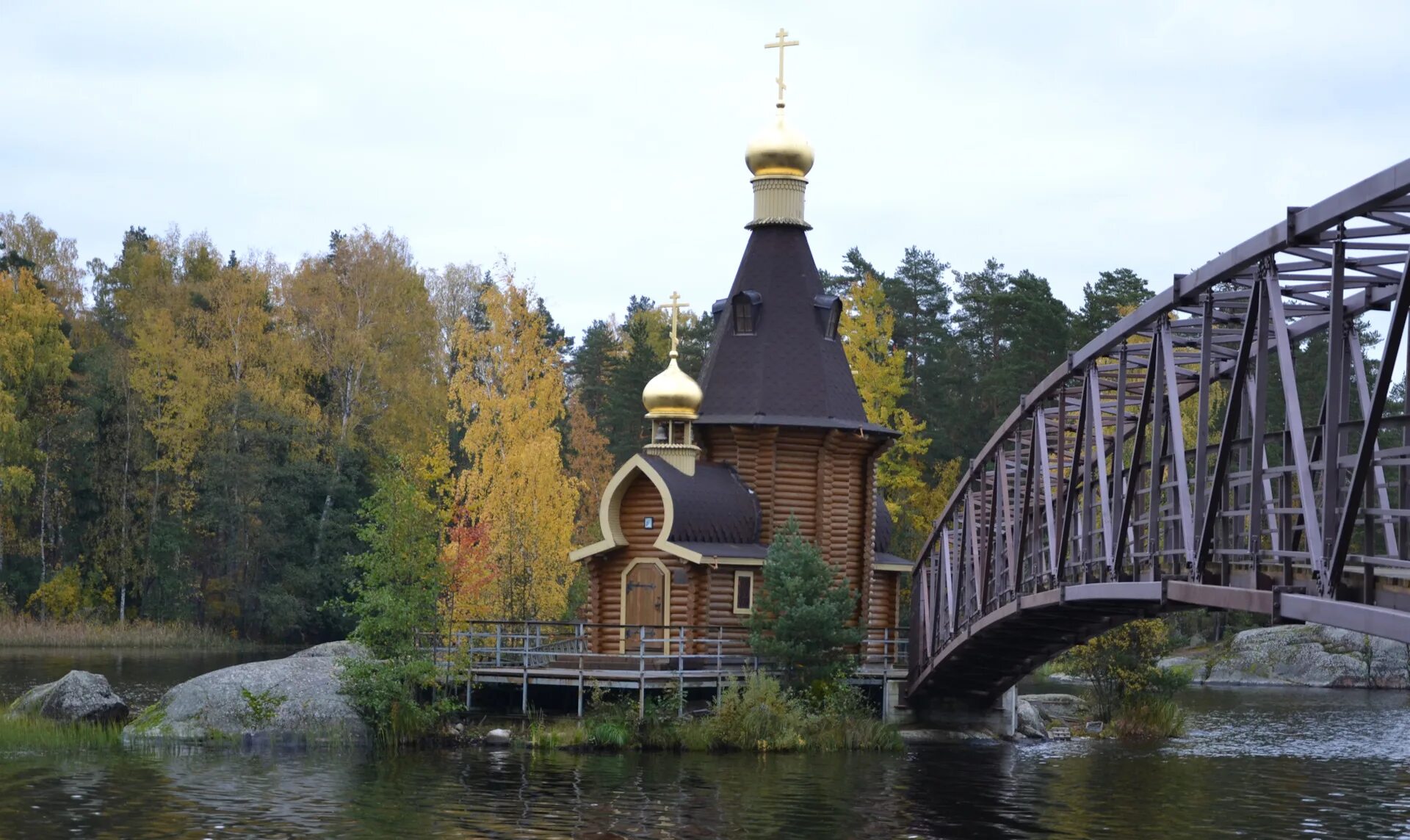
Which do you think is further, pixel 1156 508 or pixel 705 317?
pixel 705 317

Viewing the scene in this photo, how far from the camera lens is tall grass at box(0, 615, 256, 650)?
62.2 meters

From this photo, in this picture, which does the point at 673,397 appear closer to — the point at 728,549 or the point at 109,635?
the point at 728,549

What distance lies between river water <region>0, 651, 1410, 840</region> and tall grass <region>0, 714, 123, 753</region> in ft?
3.29

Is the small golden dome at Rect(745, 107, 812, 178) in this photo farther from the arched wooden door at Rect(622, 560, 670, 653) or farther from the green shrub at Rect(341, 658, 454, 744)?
the green shrub at Rect(341, 658, 454, 744)

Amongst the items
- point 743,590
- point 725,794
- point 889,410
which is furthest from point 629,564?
point 889,410

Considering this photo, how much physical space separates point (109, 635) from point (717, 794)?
42.4m

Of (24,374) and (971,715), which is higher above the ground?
(24,374)

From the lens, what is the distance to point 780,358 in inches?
1647

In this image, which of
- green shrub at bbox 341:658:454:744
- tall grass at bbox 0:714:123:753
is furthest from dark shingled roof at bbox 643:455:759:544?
tall grass at bbox 0:714:123:753

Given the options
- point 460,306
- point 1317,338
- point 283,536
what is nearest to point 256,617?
point 283,536

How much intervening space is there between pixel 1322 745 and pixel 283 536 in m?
42.0

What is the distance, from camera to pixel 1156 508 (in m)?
24.6

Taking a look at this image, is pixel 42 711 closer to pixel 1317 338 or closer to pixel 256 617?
pixel 256 617

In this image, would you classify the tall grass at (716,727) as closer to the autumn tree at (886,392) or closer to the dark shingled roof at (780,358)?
the dark shingled roof at (780,358)
